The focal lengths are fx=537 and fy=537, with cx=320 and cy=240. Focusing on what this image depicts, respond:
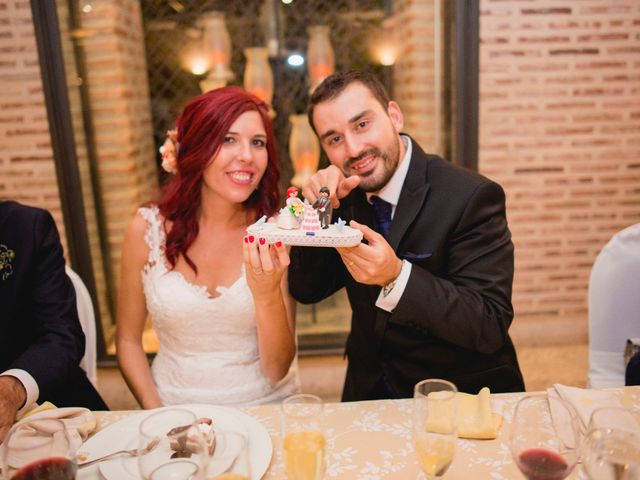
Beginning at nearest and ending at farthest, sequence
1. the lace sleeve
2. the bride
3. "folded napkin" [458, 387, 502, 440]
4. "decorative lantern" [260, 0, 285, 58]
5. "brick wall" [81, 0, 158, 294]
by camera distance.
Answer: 1. "folded napkin" [458, 387, 502, 440]
2. the bride
3. the lace sleeve
4. "brick wall" [81, 0, 158, 294]
5. "decorative lantern" [260, 0, 285, 58]

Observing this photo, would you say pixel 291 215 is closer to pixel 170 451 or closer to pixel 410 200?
pixel 410 200

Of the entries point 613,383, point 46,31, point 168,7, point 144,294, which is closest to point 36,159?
point 46,31

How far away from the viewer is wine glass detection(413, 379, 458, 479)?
3.62 feet

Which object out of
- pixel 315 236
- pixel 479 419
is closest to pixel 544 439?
pixel 479 419

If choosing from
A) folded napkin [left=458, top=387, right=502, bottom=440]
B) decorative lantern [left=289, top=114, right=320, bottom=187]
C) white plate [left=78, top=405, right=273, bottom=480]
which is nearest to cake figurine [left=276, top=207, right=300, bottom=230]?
white plate [left=78, top=405, right=273, bottom=480]

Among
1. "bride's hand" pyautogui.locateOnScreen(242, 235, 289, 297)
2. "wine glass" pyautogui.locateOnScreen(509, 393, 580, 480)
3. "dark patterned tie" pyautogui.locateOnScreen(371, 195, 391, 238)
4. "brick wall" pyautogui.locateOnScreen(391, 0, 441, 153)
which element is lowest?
Answer: "wine glass" pyautogui.locateOnScreen(509, 393, 580, 480)

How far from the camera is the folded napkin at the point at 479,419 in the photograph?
141 cm

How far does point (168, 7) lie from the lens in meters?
4.07

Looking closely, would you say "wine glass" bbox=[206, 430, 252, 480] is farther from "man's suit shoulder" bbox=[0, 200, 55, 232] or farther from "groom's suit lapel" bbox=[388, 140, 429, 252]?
"man's suit shoulder" bbox=[0, 200, 55, 232]

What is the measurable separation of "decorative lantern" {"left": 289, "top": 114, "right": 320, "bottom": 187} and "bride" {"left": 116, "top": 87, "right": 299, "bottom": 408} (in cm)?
187

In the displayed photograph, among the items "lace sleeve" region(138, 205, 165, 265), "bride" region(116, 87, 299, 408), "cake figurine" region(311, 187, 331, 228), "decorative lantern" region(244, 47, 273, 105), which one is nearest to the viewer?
"cake figurine" region(311, 187, 331, 228)

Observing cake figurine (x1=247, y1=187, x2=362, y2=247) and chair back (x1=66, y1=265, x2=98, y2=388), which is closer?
cake figurine (x1=247, y1=187, x2=362, y2=247)

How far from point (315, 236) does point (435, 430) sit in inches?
29.1

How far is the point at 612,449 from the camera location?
3.45 ft
